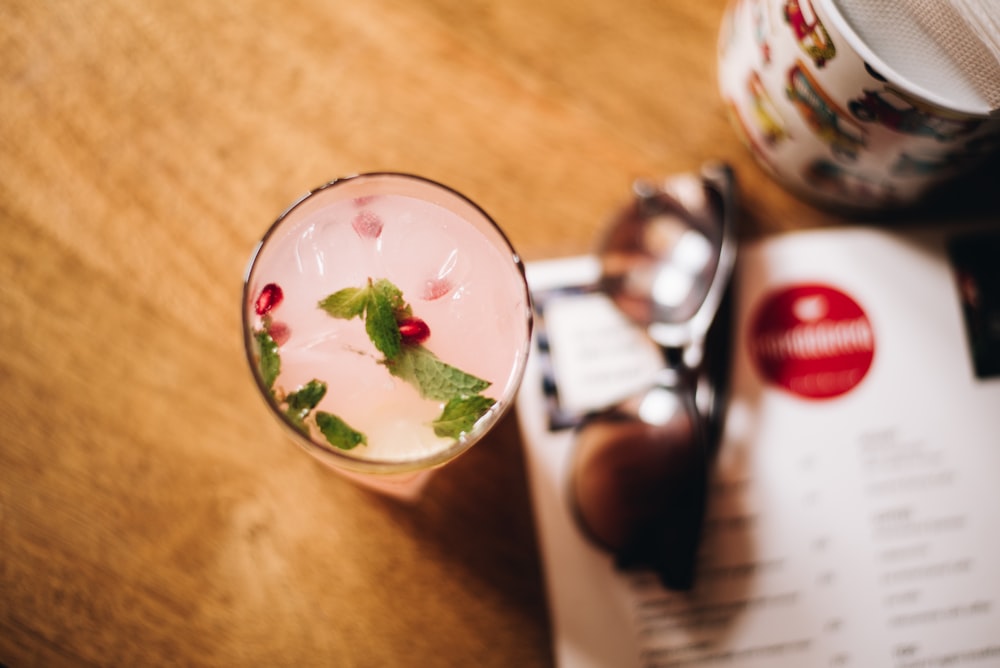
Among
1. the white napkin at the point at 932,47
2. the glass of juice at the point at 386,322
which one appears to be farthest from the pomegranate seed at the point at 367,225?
the white napkin at the point at 932,47

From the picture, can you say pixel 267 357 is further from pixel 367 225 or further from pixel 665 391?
pixel 665 391

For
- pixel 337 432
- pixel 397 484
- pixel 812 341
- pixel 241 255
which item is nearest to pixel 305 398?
pixel 337 432

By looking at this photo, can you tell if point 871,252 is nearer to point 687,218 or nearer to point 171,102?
point 687,218

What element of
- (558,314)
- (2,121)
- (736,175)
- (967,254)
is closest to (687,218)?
(736,175)

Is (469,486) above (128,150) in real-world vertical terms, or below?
below

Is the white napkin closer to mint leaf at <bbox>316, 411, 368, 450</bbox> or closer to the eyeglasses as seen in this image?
the eyeglasses

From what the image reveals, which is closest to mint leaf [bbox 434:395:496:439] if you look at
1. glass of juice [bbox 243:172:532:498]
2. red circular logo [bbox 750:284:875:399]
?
glass of juice [bbox 243:172:532:498]
